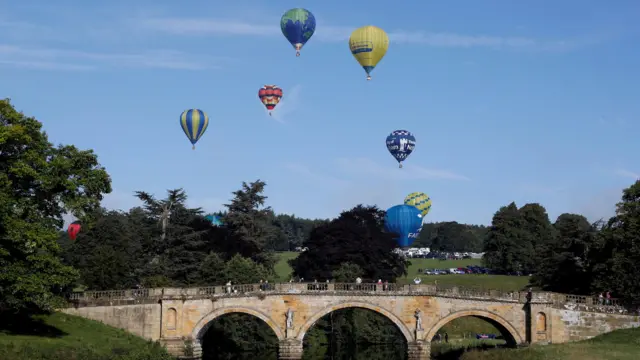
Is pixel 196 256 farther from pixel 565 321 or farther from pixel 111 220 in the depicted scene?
pixel 565 321

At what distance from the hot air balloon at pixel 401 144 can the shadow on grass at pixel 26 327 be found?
5588 cm

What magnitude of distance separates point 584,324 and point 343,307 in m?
16.6

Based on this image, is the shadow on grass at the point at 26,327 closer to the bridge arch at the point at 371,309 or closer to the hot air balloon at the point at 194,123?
the bridge arch at the point at 371,309

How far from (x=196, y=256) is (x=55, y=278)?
116ft

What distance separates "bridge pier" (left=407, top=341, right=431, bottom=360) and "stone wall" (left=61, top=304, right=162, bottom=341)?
58.2 feet

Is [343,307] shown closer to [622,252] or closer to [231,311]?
[231,311]

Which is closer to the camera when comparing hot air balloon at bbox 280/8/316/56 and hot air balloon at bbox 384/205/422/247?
hot air balloon at bbox 280/8/316/56

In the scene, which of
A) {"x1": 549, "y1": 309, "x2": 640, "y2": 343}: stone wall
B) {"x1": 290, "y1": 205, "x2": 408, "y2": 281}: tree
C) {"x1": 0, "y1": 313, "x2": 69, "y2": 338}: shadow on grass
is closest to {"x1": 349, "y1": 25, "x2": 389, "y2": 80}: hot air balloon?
{"x1": 290, "y1": 205, "x2": 408, "y2": 281}: tree

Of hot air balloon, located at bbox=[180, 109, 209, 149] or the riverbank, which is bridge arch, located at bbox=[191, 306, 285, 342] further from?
hot air balloon, located at bbox=[180, 109, 209, 149]

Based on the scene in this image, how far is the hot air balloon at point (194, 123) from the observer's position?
94438mm

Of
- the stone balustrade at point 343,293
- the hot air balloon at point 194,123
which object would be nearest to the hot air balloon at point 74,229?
the hot air balloon at point 194,123

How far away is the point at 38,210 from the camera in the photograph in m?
57.8

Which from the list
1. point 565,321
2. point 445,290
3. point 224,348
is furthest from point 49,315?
point 565,321

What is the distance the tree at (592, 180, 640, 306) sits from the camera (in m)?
65.3
